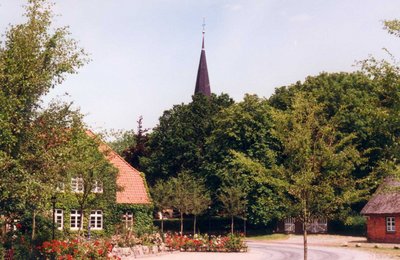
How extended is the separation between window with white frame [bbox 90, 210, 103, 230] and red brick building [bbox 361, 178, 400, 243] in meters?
22.6

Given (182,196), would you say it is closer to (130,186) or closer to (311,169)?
(130,186)

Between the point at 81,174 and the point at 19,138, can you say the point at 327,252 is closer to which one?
the point at 81,174

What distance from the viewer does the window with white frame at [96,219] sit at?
159 ft

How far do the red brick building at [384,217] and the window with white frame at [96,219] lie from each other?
74.3 ft

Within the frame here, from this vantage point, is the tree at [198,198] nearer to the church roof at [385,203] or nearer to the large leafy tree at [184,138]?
the large leafy tree at [184,138]

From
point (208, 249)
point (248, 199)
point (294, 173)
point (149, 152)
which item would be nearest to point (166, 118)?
point (149, 152)

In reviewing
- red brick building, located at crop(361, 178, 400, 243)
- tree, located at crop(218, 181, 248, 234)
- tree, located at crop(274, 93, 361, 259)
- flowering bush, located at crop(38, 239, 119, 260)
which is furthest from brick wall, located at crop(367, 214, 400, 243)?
flowering bush, located at crop(38, 239, 119, 260)

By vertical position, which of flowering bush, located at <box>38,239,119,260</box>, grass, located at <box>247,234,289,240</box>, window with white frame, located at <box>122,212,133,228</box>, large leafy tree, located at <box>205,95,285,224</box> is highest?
large leafy tree, located at <box>205,95,285,224</box>

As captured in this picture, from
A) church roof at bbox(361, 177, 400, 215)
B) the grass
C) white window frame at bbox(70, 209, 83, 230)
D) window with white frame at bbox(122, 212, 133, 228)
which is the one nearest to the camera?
church roof at bbox(361, 177, 400, 215)

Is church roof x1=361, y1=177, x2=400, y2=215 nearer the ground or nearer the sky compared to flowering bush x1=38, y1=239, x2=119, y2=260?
nearer the sky

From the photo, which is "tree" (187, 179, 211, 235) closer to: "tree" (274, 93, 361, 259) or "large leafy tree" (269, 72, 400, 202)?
"large leafy tree" (269, 72, 400, 202)

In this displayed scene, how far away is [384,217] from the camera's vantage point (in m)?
47.6

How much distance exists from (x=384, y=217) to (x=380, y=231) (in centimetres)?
125

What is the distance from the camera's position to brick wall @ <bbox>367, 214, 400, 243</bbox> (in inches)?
1838
